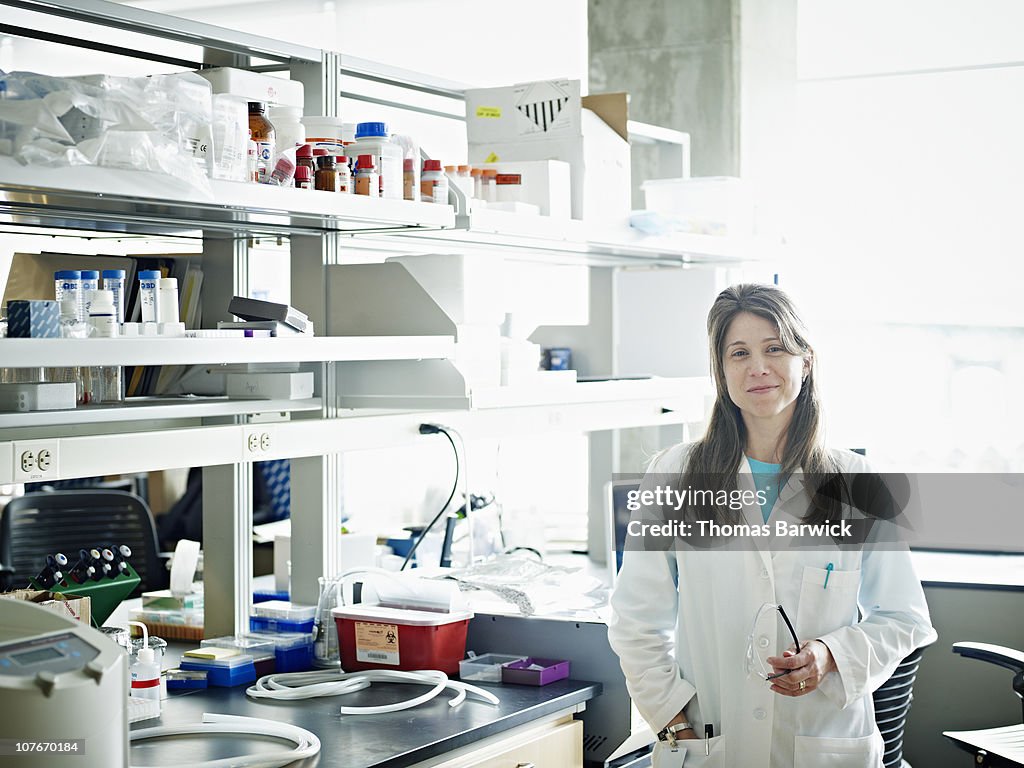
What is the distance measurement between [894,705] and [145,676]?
1.67 metres

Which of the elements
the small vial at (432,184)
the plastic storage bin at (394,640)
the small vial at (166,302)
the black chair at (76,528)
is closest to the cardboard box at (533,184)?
the small vial at (432,184)

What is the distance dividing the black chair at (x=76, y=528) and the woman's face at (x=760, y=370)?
2952 millimetres

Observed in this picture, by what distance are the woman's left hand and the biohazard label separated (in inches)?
32.9

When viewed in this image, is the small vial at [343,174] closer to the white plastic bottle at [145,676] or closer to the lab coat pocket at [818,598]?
the white plastic bottle at [145,676]

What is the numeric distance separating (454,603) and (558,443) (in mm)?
2550

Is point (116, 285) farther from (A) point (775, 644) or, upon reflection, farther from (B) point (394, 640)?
A: (A) point (775, 644)

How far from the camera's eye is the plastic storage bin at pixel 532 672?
251cm

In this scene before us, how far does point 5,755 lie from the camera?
147cm

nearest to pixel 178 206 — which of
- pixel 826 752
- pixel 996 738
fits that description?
pixel 826 752

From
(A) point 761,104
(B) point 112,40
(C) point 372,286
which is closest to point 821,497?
(C) point 372,286

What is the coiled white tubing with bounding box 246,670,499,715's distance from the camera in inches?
90.9

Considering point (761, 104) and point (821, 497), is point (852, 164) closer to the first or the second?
point (761, 104)

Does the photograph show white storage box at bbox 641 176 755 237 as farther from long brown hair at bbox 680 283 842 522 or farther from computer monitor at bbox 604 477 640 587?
long brown hair at bbox 680 283 842 522

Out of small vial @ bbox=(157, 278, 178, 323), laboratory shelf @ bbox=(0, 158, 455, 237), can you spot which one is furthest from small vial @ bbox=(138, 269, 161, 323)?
laboratory shelf @ bbox=(0, 158, 455, 237)
